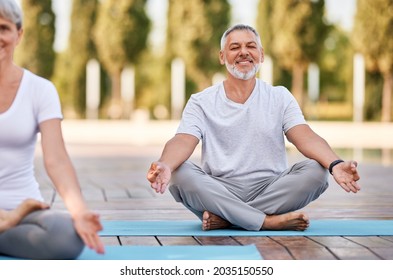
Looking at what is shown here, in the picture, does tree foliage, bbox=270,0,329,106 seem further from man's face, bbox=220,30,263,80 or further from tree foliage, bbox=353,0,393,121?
man's face, bbox=220,30,263,80

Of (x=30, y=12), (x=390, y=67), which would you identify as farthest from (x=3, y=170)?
(x=30, y=12)

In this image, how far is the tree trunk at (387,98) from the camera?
2372 centimetres

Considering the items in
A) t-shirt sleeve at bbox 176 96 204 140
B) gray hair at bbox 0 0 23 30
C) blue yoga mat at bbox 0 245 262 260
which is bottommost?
blue yoga mat at bbox 0 245 262 260

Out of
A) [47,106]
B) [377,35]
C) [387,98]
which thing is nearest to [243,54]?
[47,106]

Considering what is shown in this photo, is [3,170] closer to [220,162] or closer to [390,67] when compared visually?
[220,162]

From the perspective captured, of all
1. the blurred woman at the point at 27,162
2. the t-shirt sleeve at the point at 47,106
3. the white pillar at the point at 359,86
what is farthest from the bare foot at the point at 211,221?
the white pillar at the point at 359,86

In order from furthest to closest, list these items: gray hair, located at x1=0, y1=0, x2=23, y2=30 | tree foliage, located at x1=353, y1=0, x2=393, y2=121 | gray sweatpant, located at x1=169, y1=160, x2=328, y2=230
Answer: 1. tree foliage, located at x1=353, y1=0, x2=393, y2=121
2. gray sweatpant, located at x1=169, y1=160, x2=328, y2=230
3. gray hair, located at x1=0, y1=0, x2=23, y2=30

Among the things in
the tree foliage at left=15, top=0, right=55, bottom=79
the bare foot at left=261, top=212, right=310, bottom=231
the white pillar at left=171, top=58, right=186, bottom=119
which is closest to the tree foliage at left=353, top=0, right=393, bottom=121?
the white pillar at left=171, top=58, right=186, bottom=119

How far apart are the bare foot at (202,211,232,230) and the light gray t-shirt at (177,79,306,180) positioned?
0.22m

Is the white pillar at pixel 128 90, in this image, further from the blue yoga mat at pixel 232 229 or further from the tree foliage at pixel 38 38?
the blue yoga mat at pixel 232 229

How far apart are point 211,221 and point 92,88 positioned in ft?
87.8

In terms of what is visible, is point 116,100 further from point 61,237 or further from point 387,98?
point 61,237

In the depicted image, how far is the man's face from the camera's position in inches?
163

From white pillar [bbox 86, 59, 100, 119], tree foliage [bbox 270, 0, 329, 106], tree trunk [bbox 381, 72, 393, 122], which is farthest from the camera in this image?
white pillar [bbox 86, 59, 100, 119]
